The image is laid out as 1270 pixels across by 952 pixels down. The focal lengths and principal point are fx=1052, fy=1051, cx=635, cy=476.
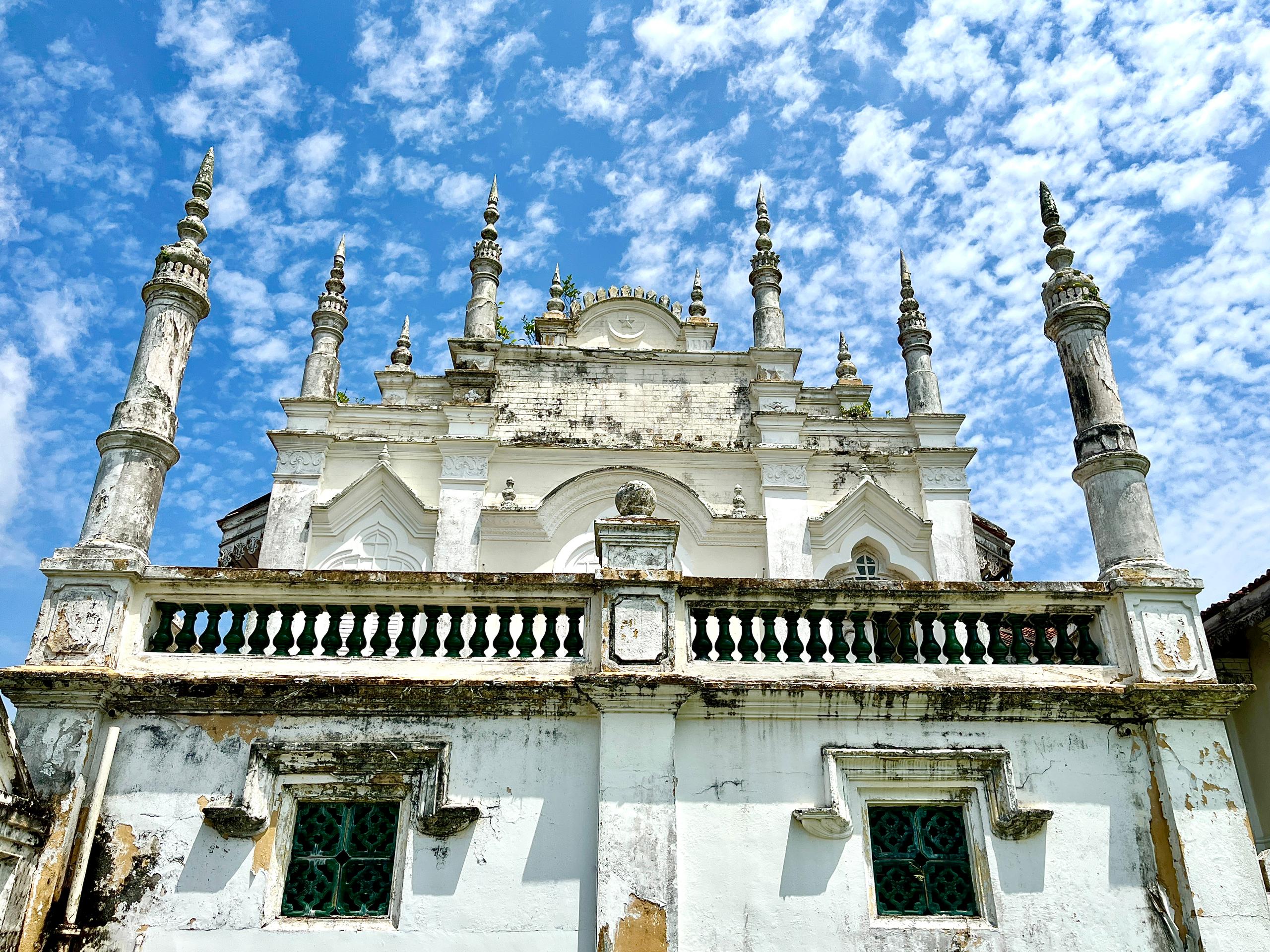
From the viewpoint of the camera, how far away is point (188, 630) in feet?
24.9

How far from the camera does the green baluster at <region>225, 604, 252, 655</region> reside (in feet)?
24.3

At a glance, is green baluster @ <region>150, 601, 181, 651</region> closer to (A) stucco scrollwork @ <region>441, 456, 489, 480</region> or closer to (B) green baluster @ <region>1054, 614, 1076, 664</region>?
(B) green baluster @ <region>1054, 614, 1076, 664</region>

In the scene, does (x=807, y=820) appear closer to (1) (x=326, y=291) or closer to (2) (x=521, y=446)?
(2) (x=521, y=446)

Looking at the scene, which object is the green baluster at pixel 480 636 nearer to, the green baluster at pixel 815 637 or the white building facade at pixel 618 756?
the white building facade at pixel 618 756

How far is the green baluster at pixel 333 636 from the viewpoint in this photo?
740 cm

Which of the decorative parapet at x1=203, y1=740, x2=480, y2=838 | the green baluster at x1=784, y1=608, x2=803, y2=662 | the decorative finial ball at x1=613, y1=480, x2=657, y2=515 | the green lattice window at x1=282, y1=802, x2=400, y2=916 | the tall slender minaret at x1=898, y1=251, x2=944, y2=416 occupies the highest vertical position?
the tall slender minaret at x1=898, y1=251, x2=944, y2=416

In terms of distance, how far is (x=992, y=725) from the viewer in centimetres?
724

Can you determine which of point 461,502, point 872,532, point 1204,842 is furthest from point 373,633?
point 872,532

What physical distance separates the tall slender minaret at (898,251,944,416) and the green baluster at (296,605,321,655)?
Answer: 1111 cm

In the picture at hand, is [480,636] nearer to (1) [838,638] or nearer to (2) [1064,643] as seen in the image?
(1) [838,638]

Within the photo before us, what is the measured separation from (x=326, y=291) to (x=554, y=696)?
495 inches

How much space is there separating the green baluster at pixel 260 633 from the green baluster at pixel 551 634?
6.47 ft

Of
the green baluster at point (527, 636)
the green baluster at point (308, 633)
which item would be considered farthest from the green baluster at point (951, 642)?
the green baluster at point (308, 633)

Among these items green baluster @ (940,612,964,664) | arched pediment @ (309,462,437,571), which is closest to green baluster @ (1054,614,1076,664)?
green baluster @ (940,612,964,664)
